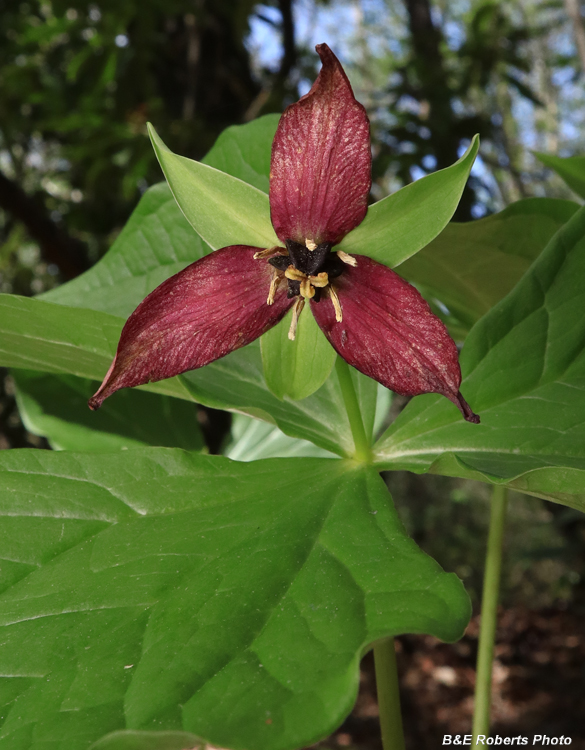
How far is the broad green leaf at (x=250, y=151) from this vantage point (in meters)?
0.76

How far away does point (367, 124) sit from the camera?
46 centimetres

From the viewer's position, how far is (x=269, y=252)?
20.1 inches

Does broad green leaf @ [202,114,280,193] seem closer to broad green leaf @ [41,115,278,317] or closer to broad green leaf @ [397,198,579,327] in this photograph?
broad green leaf @ [41,115,278,317]

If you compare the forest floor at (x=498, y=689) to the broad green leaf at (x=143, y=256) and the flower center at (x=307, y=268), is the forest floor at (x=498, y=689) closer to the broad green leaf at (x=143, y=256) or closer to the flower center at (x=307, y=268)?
the broad green leaf at (x=143, y=256)

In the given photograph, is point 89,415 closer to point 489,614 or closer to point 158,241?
point 158,241

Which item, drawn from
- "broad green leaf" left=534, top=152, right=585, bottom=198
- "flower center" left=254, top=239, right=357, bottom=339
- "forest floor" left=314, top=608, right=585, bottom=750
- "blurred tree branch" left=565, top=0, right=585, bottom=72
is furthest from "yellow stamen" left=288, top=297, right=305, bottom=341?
"blurred tree branch" left=565, top=0, right=585, bottom=72

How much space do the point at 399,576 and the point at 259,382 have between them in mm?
370

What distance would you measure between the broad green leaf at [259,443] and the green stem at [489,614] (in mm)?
334

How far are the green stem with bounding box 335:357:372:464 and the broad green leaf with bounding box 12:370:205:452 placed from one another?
1.51ft

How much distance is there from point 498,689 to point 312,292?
406cm

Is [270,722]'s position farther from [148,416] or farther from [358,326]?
[148,416]

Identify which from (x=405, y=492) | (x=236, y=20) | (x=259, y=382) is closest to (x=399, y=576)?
(x=259, y=382)

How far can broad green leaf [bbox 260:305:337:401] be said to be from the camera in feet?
1.81

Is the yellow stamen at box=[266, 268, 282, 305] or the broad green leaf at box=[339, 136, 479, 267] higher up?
the broad green leaf at box=[339, 136, 479, 267]
